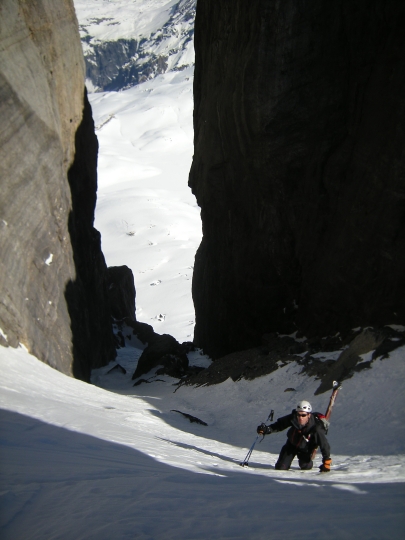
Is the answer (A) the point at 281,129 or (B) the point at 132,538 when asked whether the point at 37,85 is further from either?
(B) the point at 132,538

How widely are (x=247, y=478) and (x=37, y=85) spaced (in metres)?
15.7

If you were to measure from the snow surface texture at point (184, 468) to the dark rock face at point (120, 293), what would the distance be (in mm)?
21658

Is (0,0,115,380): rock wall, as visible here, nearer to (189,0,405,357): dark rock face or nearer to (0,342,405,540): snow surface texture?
(0,342,405,540): snow surface texture

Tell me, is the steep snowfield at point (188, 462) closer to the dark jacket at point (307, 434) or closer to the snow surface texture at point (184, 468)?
the snow surface texture at point (184, 468)

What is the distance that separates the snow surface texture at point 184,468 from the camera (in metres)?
4.15

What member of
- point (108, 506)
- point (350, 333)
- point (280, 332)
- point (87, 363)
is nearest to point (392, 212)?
point (350, 333)

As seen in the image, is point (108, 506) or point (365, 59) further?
point (365, 59)

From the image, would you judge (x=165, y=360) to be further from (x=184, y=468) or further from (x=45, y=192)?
(x=184, y=468)

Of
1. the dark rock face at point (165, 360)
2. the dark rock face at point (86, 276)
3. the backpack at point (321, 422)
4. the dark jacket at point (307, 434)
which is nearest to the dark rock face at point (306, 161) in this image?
the dark rock face at point (165, 360)

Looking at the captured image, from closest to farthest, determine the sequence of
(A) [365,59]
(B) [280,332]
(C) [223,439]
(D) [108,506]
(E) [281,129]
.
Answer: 1. (D) [108,506]
2. (C) [223,439]
3. (A) [365,59]
4. (E) [281,129]
5. (B) [280,332]

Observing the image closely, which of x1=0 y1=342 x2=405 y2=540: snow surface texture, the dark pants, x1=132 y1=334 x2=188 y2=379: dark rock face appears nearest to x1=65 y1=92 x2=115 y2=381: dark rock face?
x1=132 y1=334 x2=188 y2=379: dark rock face

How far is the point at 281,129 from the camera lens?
17.9m

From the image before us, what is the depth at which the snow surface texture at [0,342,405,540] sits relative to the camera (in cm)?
415

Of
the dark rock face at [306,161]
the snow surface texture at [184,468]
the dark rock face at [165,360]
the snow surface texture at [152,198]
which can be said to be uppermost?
the snow surface texture at [152,198]
